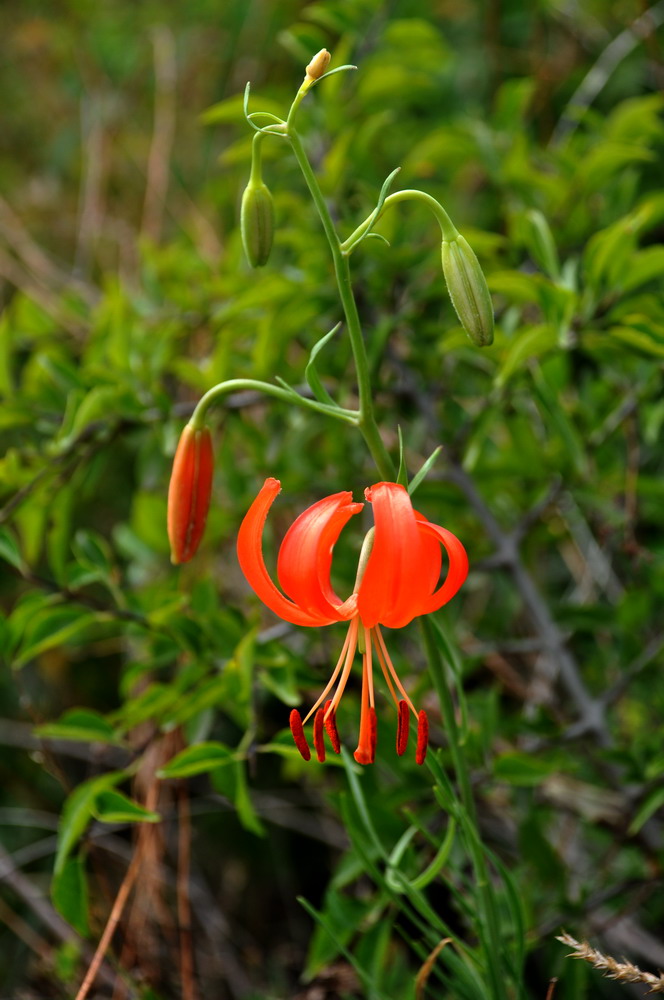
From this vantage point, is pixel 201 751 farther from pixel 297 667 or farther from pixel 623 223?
pixel 623 223

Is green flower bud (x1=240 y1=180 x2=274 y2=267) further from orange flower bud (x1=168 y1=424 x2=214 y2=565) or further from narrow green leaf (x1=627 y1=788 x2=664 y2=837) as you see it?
narrow green leaf (x1=627 y1=788 x2=664 y2=837)

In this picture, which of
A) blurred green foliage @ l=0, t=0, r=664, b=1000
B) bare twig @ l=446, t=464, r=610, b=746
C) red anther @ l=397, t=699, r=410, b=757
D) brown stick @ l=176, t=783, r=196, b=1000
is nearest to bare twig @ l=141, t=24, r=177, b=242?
blurred green foliage @ l=0, t=0, r=664, b=1000

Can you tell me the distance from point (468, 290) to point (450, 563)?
0.64ft

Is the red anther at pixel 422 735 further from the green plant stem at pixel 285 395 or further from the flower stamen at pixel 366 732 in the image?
the green plant stem at pixel 285 395

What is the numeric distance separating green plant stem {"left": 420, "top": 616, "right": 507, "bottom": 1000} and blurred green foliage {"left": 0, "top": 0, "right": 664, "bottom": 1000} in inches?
0.9

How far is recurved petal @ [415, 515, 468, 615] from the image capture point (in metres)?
0.61

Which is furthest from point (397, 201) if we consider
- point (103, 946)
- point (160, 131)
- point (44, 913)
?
point (160, 131)

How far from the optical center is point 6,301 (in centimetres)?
244

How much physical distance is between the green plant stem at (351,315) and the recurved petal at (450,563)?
0.16ft

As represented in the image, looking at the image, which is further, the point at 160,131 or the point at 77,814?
the point at 160,131

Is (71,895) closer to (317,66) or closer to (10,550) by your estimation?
(10,550)

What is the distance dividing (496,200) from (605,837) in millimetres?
1091

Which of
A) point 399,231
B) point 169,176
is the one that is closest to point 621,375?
point 399,231

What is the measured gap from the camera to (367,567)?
23.9 inches
